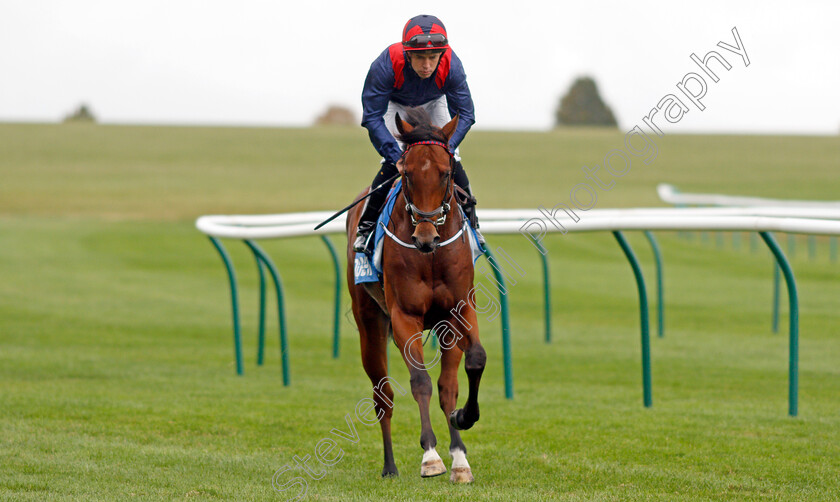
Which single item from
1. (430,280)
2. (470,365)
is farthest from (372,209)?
(470,365)

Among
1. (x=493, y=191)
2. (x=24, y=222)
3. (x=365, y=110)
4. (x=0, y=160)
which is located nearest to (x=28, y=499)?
(x=365, y=110)

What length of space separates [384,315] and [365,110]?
1215 millimetres

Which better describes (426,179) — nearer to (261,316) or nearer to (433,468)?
(433,468)

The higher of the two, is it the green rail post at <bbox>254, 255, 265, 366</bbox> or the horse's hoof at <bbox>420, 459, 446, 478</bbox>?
the green rail post at <bbox>254, 255, 265, 366</bbox>

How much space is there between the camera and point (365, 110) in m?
5.32

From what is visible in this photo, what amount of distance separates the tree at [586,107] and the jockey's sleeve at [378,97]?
267 feet


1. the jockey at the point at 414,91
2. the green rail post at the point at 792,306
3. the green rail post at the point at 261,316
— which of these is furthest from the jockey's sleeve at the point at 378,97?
the green rail post at the point at 261,316

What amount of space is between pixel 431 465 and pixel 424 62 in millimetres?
2094

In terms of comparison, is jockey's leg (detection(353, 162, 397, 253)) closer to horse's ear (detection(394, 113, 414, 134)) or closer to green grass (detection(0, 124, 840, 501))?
horse's ear (detection(394, 113, 414, 134))

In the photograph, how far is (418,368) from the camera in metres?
4.93

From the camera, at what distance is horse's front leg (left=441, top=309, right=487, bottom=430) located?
4.83 metres

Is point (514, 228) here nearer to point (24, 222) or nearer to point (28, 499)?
point (28, 499)

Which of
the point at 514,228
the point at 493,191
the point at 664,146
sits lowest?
the point at 514,228

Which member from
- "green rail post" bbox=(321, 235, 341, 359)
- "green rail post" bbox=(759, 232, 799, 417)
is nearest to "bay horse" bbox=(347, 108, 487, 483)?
"green rail post" bbox=(759, 232, 799, 417)
